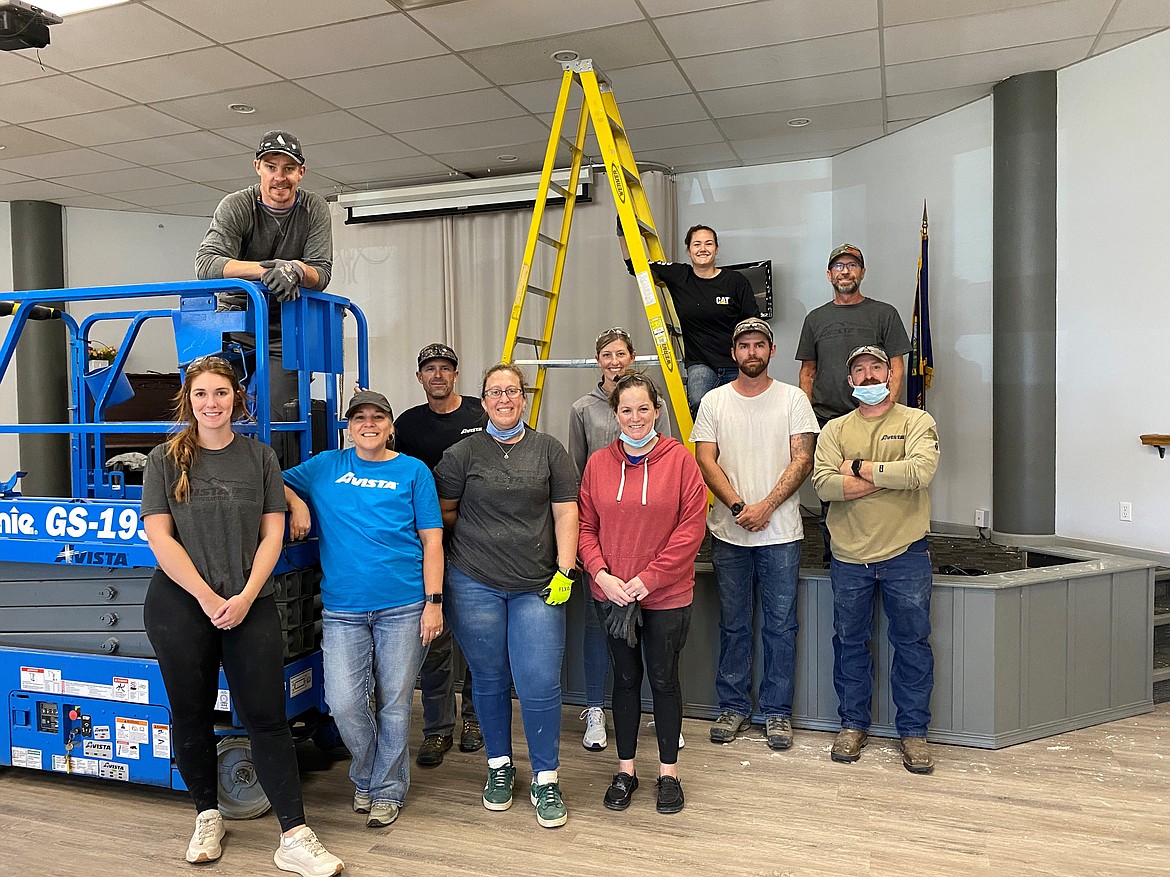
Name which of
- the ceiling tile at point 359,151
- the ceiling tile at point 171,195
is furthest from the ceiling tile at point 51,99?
the ceiling tile at point 171,195

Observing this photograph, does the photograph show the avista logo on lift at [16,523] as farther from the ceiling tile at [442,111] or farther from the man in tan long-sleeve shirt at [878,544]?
the ceiling tile at [442,111]

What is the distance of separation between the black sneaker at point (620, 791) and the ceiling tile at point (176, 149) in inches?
193

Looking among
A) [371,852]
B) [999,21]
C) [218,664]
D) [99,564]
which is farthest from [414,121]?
[371,852]

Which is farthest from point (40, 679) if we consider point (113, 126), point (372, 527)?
point (113, 126)

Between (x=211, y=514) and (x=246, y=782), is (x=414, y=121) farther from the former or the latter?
(x=246, y=782)

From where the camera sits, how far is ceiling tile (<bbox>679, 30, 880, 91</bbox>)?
14.4ft

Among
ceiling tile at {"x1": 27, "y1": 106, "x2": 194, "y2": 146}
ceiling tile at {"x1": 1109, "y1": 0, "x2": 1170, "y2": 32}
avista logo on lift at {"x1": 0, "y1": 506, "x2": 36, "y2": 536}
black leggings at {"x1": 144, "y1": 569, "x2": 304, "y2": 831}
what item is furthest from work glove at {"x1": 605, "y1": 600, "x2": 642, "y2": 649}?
ceiling tile at {"x1": 27, "y1": 106, "x2": 194, "y2": 146}

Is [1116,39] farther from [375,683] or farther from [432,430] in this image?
[375,683]

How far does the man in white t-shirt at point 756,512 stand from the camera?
3.23 meters

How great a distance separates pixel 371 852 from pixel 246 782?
1.64ft

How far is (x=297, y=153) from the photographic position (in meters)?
2.86

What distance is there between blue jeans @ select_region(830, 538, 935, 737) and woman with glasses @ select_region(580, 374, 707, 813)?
766mm

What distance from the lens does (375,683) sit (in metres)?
2.67

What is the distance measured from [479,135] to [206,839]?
4621mm
